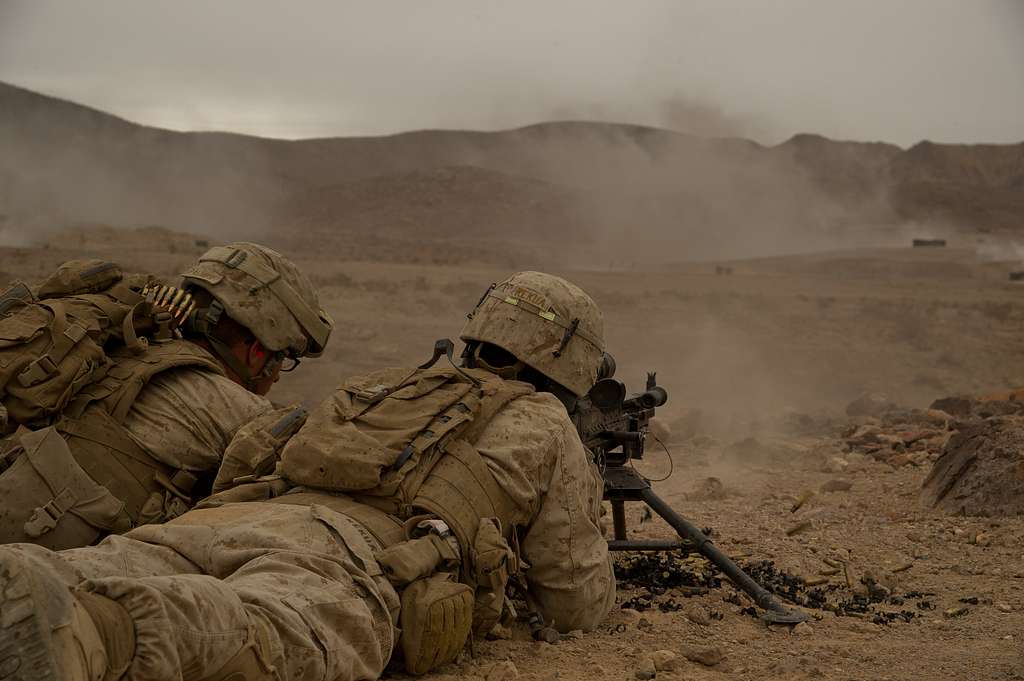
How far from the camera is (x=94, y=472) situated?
4301 mm

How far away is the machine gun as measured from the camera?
508 cm

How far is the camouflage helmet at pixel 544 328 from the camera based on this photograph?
468cm

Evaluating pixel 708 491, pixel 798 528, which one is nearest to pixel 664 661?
pixel 798 528

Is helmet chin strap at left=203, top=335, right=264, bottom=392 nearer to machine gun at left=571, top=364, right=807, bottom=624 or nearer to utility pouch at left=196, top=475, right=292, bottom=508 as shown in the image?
utility pouch at left=196, top=475, right=292, bottom=508

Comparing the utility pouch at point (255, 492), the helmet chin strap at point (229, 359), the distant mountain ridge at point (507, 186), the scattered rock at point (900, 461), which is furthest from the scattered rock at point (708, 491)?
the distant mountain ridge at point (507, 186)

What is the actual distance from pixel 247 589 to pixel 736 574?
251cm

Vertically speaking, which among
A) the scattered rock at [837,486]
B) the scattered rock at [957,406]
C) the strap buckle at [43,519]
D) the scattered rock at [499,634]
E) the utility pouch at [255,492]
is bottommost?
the scattered rock at [499,634]

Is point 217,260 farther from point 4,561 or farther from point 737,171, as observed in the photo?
point 737,171

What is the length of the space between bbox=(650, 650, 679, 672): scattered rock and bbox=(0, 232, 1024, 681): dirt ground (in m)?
0.01

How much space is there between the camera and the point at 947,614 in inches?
191

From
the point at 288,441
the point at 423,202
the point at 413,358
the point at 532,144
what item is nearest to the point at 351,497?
the point at 288,441

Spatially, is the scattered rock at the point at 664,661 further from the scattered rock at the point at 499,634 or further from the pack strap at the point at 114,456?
the pack strap at the point at 114,456

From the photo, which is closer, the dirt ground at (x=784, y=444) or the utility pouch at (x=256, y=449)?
the utility pouch at (x=256, y=449)

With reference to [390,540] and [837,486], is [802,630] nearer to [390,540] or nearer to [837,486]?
[390,540]
